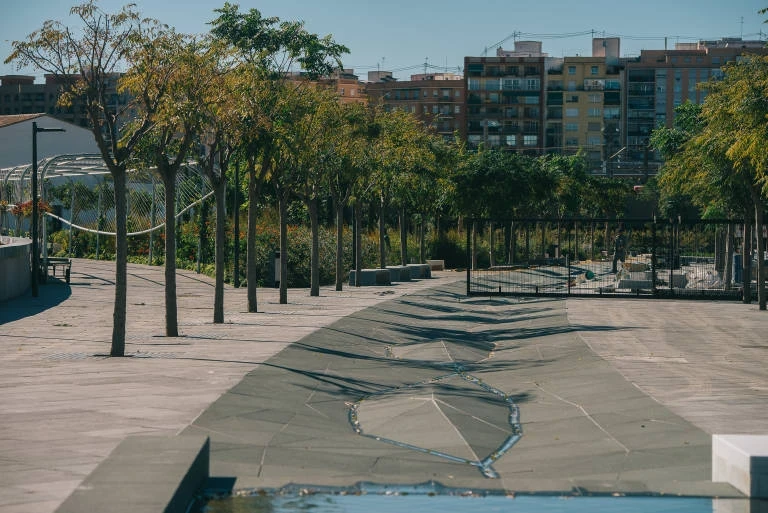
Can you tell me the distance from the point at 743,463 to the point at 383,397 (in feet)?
26.6

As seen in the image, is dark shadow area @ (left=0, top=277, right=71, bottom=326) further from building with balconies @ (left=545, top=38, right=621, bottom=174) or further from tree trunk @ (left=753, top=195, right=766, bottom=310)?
building with balconies @ (left=545, top=38, right=621, bottom=174)

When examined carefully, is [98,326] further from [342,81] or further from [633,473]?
[342,81]

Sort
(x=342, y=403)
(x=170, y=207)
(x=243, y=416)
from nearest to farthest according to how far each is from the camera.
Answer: (x=243, y=416)
(x=342, y=403)
(x=170, y=207)

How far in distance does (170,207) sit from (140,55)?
133 inches

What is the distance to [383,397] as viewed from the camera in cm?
1672

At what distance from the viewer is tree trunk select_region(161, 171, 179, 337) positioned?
799 inches

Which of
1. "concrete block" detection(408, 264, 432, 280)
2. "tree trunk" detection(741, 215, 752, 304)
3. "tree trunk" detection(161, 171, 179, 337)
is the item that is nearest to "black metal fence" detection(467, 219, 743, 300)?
"tree trunk" detection(741, 215, 752, 304)

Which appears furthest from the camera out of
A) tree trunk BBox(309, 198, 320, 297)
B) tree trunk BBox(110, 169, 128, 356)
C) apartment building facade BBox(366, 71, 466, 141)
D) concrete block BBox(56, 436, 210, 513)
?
apartment building facade BBox(366, 71, 466, 141)

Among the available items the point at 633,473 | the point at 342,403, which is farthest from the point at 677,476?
the point at 342,403

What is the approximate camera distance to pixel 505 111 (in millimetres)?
146750

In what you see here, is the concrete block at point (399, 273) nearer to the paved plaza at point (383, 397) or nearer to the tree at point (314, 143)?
the tree at point (314, 143)

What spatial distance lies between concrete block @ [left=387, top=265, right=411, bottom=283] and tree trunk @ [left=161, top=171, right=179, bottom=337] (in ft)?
77.6

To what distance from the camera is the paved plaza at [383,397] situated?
10727 millimetres

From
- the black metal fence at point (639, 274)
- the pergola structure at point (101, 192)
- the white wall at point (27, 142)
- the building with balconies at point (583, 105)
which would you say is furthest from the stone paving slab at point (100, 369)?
the building with balconies at point (583, 105)
